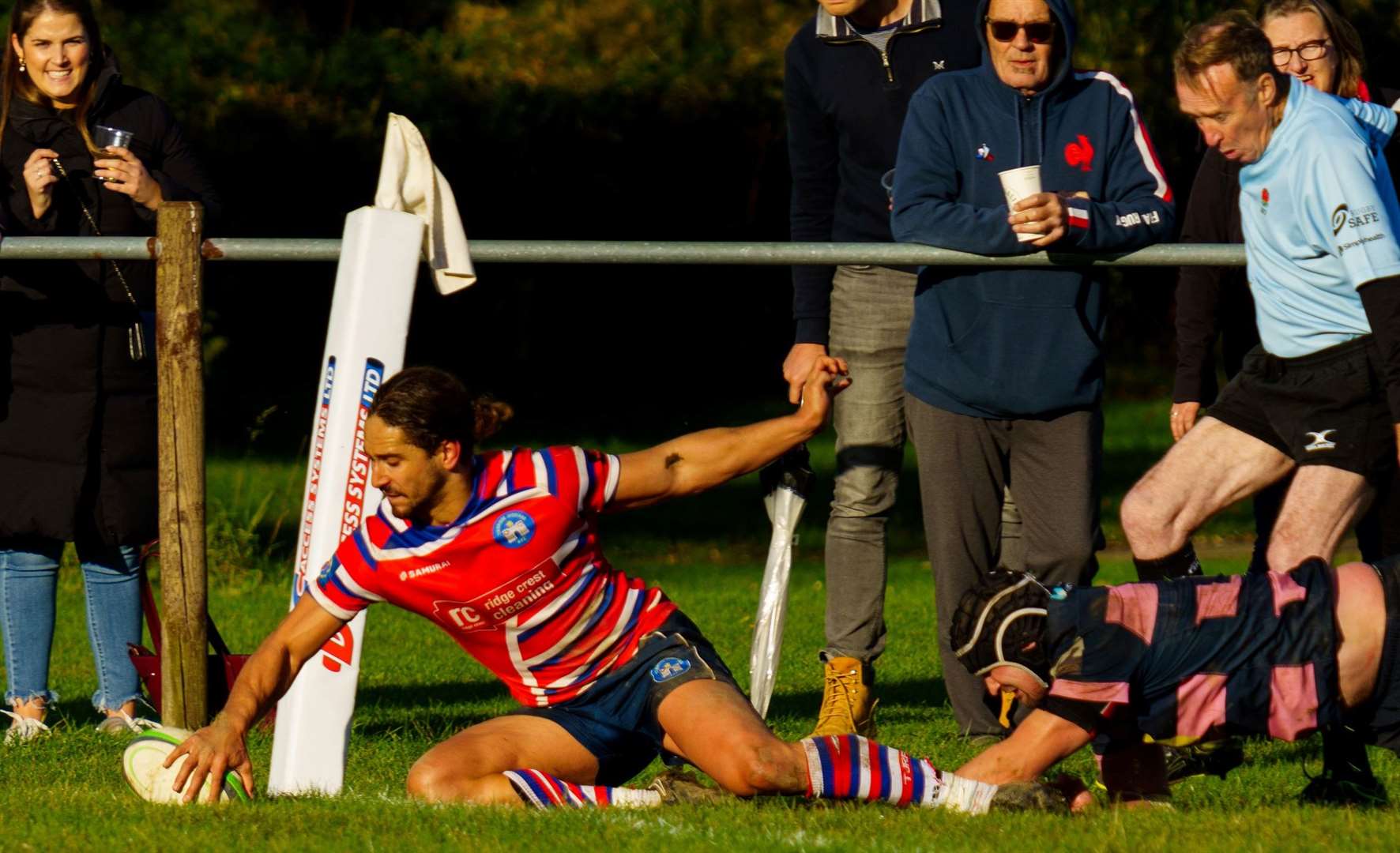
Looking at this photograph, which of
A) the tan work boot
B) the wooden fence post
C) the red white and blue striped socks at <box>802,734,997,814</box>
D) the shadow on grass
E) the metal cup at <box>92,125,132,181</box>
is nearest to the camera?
the red white and blue striped socks at <box>802,734,997,814</box>

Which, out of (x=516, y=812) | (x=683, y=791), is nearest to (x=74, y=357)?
(x=516, y=812)

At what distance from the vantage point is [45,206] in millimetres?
7168

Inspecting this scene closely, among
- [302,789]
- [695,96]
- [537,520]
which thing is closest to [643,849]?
[537,520]

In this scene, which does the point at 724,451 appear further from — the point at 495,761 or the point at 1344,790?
the point at 1344,790

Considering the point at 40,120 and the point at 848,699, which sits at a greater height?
the point at 40,120

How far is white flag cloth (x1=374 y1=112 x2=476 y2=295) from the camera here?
6.64m

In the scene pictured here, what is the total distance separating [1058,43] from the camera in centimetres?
677

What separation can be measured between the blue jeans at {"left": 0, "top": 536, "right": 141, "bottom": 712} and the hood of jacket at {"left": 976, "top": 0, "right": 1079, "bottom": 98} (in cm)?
343

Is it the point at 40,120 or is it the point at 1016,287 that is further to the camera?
the point at 40,120

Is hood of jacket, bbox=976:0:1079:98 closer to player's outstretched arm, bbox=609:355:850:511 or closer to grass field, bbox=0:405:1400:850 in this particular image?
player's outstretched arm, bbox=609:355:850:511

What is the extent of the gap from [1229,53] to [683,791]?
2.60 metres

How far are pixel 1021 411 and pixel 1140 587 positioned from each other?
4.31 feet

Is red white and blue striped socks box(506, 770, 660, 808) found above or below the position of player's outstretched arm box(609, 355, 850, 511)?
below

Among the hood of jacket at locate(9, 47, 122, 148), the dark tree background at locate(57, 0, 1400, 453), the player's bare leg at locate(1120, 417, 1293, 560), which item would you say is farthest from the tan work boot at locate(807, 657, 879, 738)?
the dark tree background at locate(57, 0, 1400, 453)
